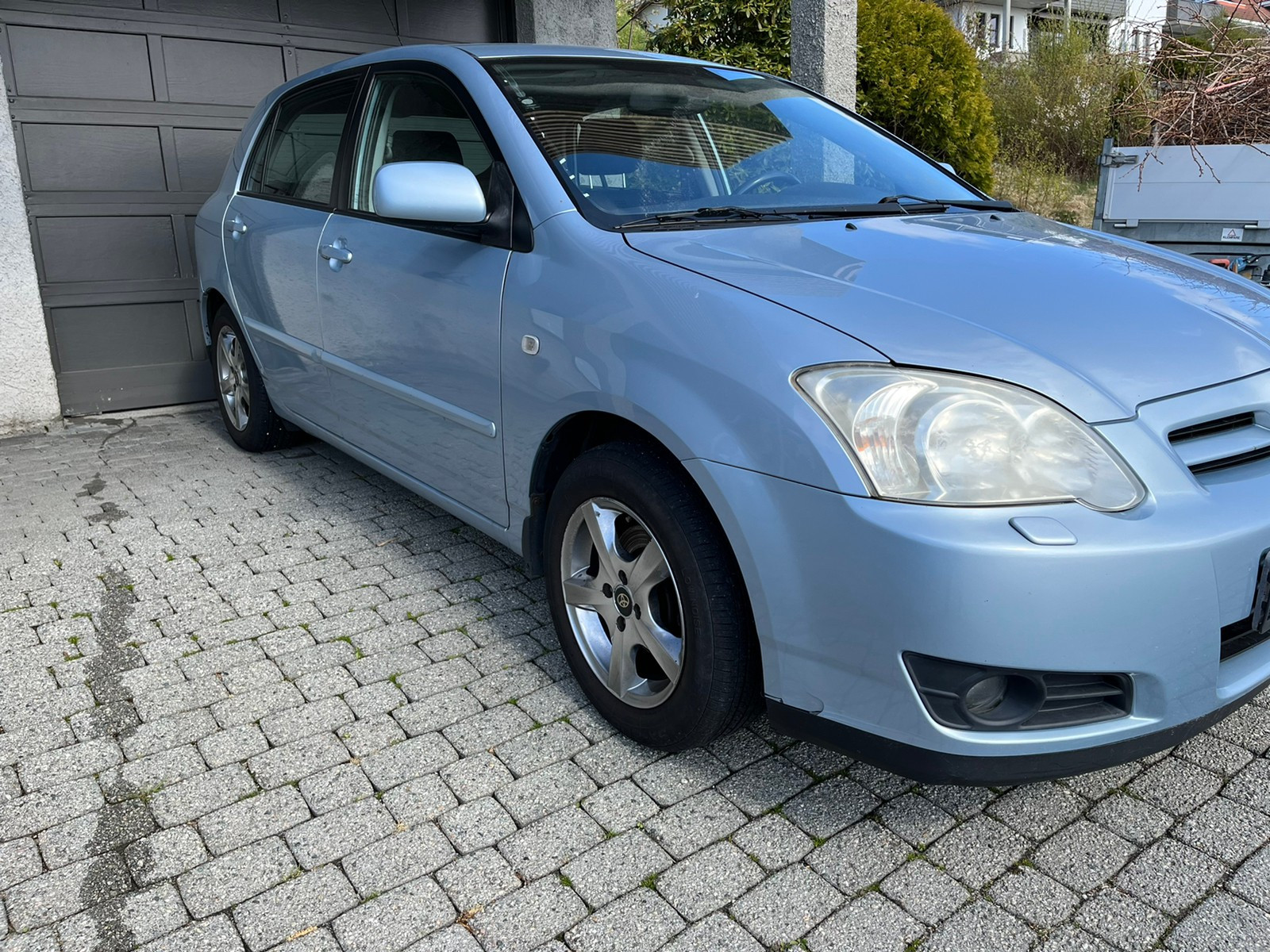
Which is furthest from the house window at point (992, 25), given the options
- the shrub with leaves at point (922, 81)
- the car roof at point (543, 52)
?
the car roof at point (543, 52)

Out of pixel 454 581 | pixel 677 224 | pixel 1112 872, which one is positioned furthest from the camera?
pixel 454 581

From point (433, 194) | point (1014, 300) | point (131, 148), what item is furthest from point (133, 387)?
point (1014, 300)

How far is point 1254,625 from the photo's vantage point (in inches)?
81.1

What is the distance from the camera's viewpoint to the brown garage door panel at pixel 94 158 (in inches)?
223

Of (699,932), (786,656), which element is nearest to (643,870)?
(699,932)

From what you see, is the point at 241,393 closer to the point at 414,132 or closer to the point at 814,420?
the point at 414,132

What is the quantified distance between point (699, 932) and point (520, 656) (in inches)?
49.5

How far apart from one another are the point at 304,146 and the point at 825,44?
356 centimetres

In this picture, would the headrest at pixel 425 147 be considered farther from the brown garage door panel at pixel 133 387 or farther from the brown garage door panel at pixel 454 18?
the brown garage door panel at pixel 454 18

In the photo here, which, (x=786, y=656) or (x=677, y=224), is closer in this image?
(x=786, y=656)

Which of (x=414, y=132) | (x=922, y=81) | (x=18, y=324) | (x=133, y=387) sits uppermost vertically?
(x=922, y=81)

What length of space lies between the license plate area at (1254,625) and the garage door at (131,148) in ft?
19.1

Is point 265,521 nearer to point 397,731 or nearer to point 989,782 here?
point 397,731

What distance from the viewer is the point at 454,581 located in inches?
146
